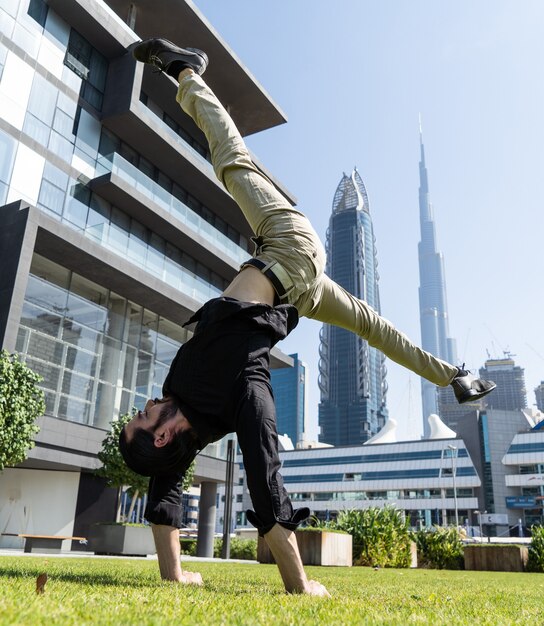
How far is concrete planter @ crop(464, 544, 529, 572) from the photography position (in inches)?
471

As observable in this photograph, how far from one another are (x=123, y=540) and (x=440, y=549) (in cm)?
864

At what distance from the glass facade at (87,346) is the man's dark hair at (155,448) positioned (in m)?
15.7

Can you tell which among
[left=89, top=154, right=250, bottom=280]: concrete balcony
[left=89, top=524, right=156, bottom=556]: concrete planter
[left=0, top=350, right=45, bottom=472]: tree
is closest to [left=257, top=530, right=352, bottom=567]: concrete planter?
[left=0, top=350, right=45, bottom=472]: tree

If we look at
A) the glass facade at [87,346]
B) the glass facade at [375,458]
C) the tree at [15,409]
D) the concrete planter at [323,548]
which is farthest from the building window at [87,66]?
the glass facade at [375,458]

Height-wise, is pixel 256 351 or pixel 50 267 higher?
pixel 50 267

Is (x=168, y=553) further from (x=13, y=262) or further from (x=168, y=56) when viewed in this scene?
(x=13, y=262)

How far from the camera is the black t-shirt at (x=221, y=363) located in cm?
289

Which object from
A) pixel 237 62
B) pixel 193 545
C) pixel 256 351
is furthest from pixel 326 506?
pixel 256 351

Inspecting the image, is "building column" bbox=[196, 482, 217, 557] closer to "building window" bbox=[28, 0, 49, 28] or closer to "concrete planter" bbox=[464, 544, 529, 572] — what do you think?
"concrete planter" bbox=[464, 544, 529, 572]

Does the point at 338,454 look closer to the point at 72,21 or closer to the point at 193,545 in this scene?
the point at 193,545

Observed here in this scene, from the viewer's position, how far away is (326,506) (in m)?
103

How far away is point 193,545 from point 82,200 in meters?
15.3

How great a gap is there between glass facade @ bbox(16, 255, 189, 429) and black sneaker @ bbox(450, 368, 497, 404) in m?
15.7

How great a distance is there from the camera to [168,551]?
3.17m
